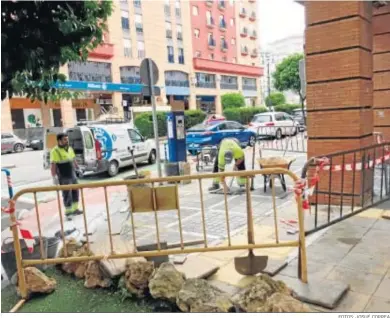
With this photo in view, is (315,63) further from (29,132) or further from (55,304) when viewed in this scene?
(29,132)

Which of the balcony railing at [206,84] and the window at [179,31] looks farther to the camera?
the balcony railing at [206,84]

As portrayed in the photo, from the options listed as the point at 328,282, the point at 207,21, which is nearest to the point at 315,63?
the point at 328,282

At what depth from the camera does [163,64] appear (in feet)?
131

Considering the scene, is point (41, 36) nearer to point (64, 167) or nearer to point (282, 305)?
point (282, 305)

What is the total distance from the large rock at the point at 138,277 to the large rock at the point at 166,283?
11cm

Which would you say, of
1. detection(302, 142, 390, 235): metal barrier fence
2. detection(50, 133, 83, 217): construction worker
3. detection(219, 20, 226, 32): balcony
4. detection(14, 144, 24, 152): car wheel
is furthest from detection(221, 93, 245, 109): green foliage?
detection(302, 142, 390, 235): metal barrier fence

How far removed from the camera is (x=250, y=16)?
55.8 meters

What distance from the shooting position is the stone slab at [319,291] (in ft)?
10.6

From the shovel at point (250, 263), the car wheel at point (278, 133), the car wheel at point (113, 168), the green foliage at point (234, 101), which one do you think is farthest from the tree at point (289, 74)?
the shovel at point (250, 263)

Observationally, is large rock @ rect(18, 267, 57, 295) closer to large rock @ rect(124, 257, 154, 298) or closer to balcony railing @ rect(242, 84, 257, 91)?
large rock @ rect(124, 257, 154, 298)

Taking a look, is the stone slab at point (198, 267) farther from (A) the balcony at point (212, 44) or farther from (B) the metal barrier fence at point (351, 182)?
(A) the balcony at point (212, 44)

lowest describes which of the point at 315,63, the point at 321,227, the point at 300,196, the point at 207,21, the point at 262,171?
the point at 321,227

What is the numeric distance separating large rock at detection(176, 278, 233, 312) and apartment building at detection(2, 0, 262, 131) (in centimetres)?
2268

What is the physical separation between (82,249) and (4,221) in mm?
2630
